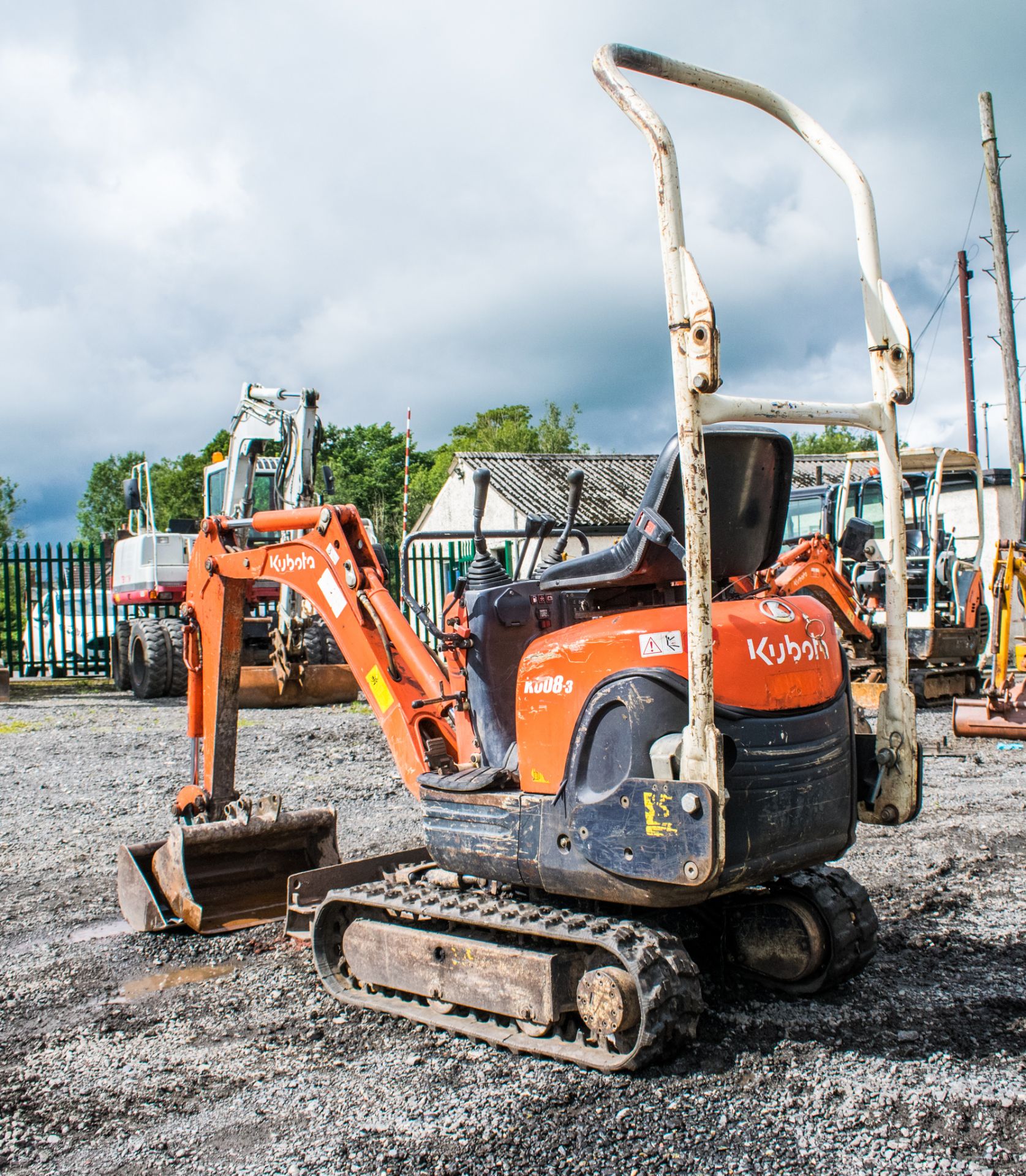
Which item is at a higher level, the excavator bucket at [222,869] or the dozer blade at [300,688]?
the dozer blade at [300,688]

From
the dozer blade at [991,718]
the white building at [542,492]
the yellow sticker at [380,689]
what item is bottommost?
the dozer blade at [991,718]

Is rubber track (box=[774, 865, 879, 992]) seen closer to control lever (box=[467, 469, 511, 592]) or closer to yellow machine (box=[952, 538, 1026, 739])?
control lever (box=[467, 469, 511, 592])

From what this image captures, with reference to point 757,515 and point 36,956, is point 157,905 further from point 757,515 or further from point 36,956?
point 757,515

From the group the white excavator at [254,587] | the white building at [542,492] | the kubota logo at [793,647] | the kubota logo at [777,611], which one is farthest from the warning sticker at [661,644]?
the white building at [542,492]

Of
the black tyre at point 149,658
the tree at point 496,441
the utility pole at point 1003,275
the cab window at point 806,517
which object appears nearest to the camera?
the black tyre at point 149,658

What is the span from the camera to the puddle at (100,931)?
4746 millimetres

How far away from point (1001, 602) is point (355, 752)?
6.05 meters

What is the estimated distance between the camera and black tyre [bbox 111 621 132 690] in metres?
14.7

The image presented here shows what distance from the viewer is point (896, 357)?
3387 millimetres

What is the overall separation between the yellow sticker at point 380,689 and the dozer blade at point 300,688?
781cm

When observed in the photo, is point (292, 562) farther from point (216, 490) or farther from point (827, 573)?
point (216, 490)

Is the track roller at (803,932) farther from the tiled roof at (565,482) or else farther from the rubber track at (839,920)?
the tiled roof at (565,482)

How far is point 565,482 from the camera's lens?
34812 millimetres

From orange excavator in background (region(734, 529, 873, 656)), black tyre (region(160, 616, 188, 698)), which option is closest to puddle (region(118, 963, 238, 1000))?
orange excavator in background (region(734, 529, 873, 656))
